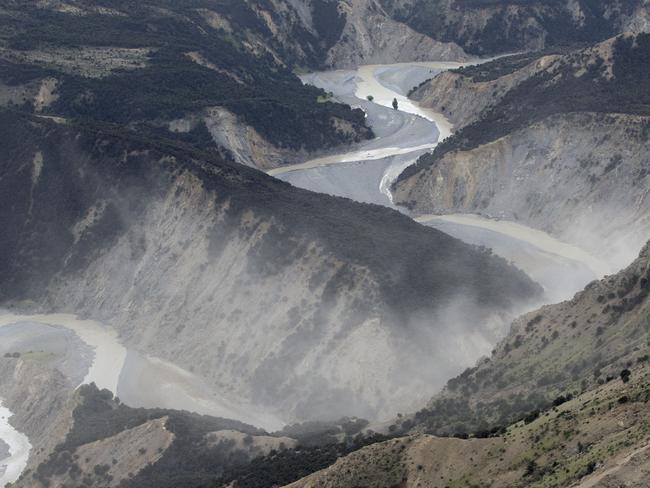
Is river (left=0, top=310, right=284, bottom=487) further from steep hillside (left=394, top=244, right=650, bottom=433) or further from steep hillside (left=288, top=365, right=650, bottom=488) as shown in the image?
steep hillside (left=288, top=365, right=650, bottom=488)

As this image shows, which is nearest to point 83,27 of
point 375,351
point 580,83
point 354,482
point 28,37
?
point 28,37

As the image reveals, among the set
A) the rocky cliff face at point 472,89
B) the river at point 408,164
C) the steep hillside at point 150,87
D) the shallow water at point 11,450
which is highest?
the rocky cliff face at point 472,89

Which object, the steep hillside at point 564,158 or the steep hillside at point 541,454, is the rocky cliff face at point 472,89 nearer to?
the steep hillside at point 564,158

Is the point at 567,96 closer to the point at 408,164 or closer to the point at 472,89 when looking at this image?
the point at 408,164

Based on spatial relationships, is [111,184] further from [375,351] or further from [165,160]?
[375,351]

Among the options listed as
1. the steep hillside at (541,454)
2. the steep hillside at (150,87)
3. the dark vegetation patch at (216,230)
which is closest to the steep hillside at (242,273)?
the dark vegetation patch at (216,230)

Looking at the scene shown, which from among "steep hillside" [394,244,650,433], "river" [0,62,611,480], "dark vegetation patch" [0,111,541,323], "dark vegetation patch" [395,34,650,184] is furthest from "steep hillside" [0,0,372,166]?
"steep hillside" [394,244,650,433]

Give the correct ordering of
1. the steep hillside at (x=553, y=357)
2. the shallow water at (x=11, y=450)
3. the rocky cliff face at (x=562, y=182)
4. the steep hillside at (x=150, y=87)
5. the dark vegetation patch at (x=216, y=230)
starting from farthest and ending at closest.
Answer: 1. the steep hillside at (x=150, y=87)
2. the rocky cliff face at (x=562, y=182)
3. the dark vegetation patch at (x=216, y=230)
4. the shallow water at (x=11, y=450)
5. the steep hillside at (x=553, y=357)
